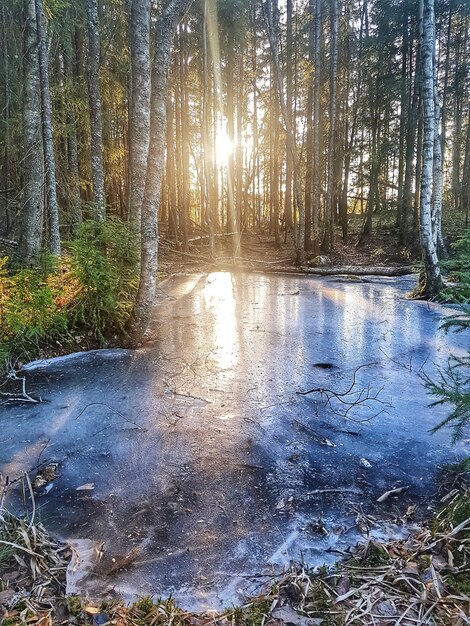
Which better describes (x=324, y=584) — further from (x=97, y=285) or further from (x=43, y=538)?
(x=97, y=285)

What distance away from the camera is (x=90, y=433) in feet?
11.9

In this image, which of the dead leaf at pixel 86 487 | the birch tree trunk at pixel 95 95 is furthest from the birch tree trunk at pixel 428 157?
the dead leaf at pixel 86 487

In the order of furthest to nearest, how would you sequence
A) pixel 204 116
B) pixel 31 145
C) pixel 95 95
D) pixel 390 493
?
pixel 204 116 → pixel 95 95 → pixel 31 145 → pixel 390 493

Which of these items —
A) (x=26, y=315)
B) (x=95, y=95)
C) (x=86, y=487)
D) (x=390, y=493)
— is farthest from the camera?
(x=95, y=95)

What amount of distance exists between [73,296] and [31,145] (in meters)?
3.85

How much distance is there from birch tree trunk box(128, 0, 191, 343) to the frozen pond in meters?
0.64

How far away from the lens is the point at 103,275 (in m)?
5.95

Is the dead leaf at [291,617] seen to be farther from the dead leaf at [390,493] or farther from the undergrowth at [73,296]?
the undergrowth at [73,296]

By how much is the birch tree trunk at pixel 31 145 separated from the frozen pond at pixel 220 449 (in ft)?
11.7

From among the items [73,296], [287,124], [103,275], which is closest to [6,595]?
[103,275]

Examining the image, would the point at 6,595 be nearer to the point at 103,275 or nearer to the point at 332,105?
the point at 103,275

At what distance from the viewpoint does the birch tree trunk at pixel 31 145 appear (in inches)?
302

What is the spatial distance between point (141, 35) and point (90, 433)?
5.66 m

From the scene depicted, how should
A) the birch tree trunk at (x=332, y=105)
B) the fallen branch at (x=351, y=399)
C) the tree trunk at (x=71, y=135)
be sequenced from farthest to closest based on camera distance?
1. the birch tree trunk at (x=332, y=105)
2. the tree trunk at (x=71, y=135)
3. the fallen branch at (x=351, y=399)
